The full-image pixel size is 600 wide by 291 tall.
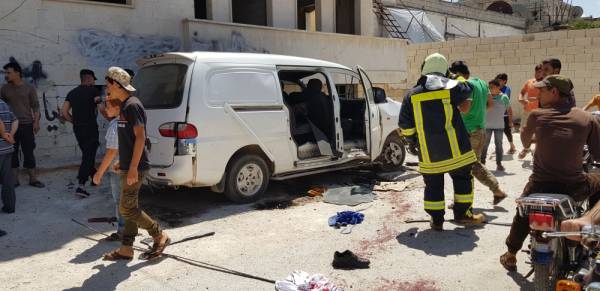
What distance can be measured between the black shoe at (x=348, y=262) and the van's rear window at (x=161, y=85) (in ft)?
8.68

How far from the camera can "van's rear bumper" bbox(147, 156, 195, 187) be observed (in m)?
5.56

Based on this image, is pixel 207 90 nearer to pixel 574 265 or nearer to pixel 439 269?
pixel 439 269

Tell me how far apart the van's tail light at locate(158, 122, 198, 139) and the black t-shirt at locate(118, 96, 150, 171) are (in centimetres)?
128

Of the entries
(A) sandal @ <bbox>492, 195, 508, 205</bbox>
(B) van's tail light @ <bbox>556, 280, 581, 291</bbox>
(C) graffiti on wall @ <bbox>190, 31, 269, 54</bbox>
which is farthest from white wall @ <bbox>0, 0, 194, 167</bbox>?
(B) van's tail light @ <bbox>556, 280, 581, 291</bbox>

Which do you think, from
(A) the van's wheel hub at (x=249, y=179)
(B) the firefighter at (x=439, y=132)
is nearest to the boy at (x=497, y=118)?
(B) the firefighter at (x=439, y=132)

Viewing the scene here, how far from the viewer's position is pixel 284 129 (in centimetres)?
659

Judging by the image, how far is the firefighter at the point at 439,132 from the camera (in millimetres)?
4828

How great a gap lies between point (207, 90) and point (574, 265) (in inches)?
162

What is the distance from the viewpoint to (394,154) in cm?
821

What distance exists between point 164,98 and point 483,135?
13.2ft

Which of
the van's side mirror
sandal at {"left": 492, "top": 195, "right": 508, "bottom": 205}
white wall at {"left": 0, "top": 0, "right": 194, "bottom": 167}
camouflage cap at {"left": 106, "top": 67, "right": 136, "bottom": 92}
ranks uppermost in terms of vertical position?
white wall at {"left": 0, "top": 0, "right": 194, "bottom": 167}

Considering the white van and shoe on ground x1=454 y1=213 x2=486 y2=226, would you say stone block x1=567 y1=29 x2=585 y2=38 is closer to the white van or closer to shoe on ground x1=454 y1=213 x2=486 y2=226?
the white van

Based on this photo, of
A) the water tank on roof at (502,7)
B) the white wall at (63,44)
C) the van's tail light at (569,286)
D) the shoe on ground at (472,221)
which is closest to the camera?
the van's tail light at (569,286)

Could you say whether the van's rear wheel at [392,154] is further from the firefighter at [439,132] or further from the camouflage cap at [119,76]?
the camouflage cap at [119,76]
